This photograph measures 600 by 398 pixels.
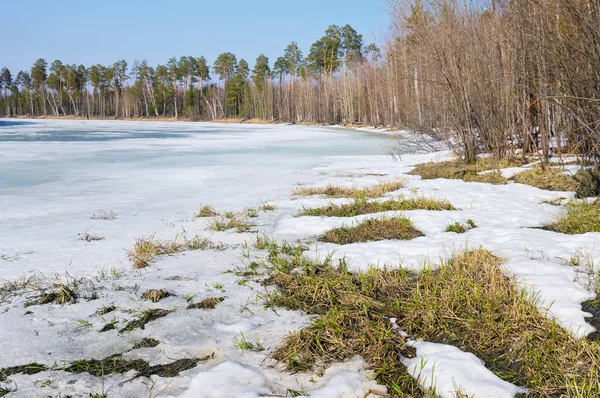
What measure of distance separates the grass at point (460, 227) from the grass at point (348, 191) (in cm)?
218

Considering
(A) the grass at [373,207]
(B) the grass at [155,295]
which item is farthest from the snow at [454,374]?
(A) the grass at [373,207]

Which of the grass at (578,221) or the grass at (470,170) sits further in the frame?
the grass at (470,170)

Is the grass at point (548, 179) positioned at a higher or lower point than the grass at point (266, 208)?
higher

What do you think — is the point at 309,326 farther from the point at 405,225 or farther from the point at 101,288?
the point at 405,225

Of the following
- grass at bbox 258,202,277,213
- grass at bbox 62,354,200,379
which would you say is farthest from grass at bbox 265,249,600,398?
grass at bbox 258,202,277,213

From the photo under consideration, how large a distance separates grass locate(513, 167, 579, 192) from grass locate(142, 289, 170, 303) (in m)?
6.09

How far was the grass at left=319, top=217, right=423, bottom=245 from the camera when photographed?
4.63m

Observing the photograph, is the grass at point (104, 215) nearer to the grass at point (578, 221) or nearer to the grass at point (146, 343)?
the grass at point (146, 343)

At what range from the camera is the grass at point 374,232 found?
4.63 metres

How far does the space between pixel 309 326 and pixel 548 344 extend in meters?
1.32

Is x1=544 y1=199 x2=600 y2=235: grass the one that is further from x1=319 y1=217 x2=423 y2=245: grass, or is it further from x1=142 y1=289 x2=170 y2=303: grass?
x1=142 y1=289 x2=170 y2=303: grass

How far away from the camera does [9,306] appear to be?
3.04 m

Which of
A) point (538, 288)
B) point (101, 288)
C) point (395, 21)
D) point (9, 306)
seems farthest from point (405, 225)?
point (395, 21)

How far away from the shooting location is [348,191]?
24.6 feet
